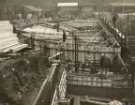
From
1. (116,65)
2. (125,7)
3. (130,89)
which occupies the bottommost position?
(130,89)

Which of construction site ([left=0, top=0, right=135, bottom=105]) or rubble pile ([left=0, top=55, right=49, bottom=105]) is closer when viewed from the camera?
rubble pile ([left=0, top=55, right=49, bottom=105])

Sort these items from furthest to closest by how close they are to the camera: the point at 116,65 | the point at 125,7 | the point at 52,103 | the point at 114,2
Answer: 1. the point at 114,2
2. the point at 125,7
3. the point at 116,65
4. the point at 52,103

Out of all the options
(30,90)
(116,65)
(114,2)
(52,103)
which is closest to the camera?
(52,103)

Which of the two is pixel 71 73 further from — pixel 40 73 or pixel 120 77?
pixel 40 73

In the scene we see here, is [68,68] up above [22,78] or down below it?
below

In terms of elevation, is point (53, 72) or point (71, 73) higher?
point (53, 72)

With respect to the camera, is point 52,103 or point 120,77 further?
point 120,77

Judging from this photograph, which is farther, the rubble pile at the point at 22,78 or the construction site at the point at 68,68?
the construction site at the point at 68,68

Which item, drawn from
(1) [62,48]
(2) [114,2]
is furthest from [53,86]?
(2) [114,2]

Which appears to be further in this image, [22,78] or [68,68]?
[68,68]
